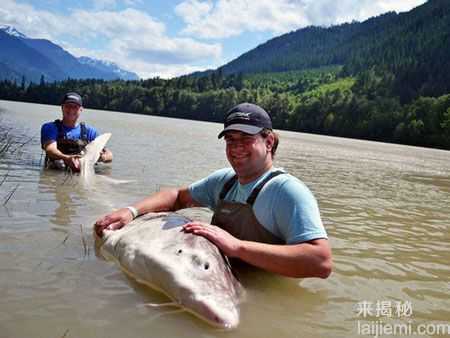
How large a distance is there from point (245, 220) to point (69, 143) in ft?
25.6

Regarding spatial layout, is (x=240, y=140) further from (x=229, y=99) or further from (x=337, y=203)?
(x=229, y=99)

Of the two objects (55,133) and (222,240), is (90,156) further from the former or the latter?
(222,240)

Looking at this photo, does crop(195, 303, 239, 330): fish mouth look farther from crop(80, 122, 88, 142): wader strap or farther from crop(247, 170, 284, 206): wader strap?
crop(80, 122, 88, 142): wader strap

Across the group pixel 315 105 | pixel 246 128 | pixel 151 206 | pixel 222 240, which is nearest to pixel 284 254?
pixel 222 240

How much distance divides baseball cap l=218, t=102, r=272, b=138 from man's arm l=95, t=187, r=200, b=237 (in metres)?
1.52

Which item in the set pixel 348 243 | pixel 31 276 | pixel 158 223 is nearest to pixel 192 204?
pixel 158 223

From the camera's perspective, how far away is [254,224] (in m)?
4.60

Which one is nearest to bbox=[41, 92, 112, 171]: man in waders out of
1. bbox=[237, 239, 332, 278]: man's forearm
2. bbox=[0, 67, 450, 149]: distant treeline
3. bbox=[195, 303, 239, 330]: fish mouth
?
bbox=[237, 239, 332, 278]: man's forearm

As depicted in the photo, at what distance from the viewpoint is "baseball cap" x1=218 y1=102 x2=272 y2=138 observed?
4.40m

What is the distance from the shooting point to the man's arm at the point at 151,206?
5207mm

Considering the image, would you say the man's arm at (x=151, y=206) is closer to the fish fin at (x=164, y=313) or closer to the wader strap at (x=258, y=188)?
the wader strap at (x=258, y=188)

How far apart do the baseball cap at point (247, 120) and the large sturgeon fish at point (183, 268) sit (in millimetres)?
1127

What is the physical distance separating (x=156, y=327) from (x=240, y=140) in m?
1.95

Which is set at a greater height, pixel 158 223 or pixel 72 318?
pixel 158 223
